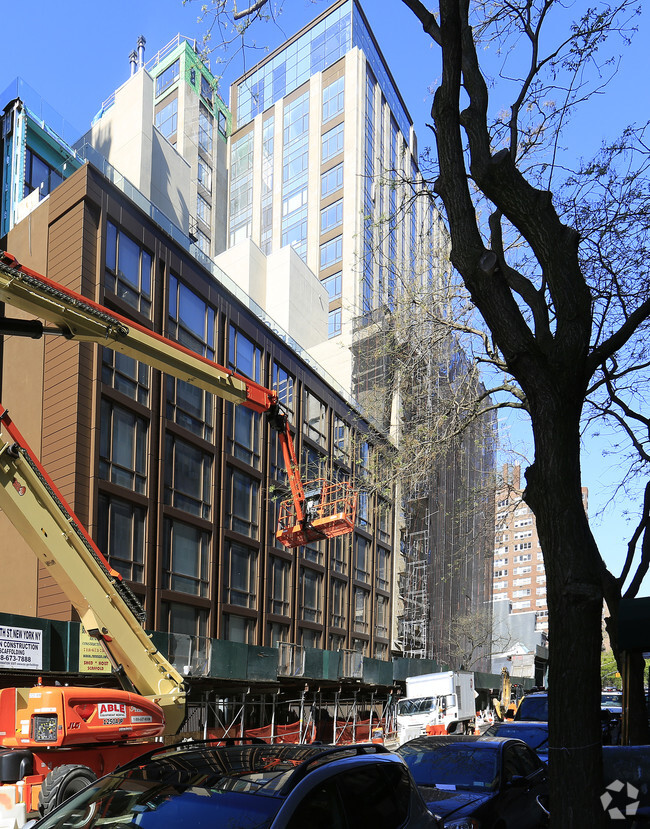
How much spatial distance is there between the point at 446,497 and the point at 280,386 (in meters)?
26.5

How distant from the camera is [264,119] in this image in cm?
8325

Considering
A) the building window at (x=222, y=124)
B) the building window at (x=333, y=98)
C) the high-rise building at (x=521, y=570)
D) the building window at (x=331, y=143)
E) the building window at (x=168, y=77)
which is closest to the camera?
the building window at (x=331, y=143)

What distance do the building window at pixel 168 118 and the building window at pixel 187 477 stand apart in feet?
185

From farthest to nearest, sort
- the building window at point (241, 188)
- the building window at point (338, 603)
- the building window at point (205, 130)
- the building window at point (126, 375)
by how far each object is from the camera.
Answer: the building window at point (241, 188) → the building window at point (205, 130) → the building window at point (338, 603) → the building window at point (126, 375)

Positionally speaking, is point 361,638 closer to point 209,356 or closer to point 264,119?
point 209,356

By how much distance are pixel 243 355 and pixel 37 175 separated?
1063 cm

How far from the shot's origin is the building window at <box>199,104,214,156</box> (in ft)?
271


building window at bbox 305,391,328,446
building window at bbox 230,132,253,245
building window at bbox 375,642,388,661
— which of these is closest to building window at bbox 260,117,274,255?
A: building window at bbox 230,132,253,245

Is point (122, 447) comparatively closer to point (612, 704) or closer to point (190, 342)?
point (190, 342)

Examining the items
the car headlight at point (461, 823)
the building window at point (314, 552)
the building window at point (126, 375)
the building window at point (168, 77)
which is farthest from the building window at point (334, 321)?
the car headlight at point (461, 823)

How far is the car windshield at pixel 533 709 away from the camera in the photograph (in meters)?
22.3

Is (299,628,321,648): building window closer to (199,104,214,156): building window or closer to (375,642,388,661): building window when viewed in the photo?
(375,642,388,661): building window

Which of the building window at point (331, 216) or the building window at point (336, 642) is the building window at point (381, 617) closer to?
the building window at point (336, 642)

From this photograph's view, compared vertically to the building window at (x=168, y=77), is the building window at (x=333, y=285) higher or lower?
lower
